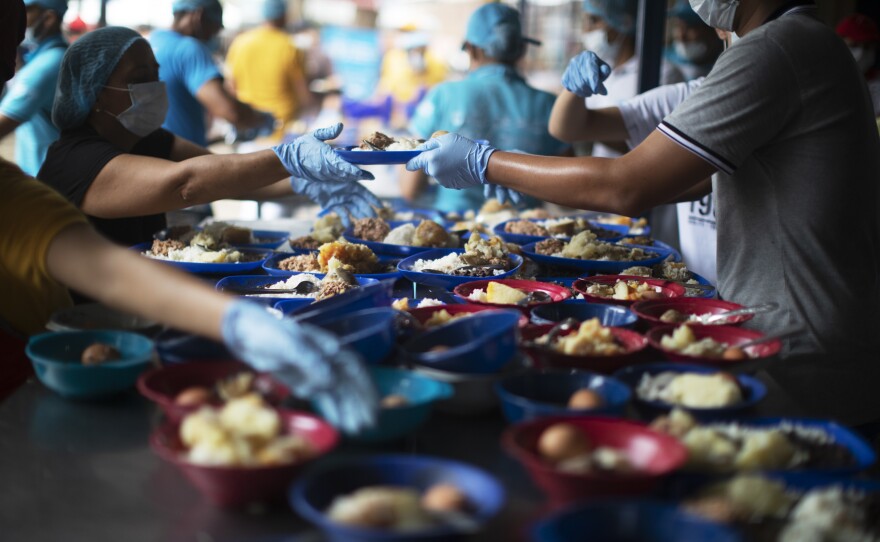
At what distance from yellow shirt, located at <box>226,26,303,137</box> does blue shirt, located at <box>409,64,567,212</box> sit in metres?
3.29

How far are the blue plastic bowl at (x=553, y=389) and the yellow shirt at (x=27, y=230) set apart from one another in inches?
41.8

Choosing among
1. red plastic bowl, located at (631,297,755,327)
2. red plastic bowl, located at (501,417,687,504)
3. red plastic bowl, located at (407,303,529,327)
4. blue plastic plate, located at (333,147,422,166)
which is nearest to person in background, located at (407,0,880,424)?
red plastic bowl, located at (631,297,755,327)

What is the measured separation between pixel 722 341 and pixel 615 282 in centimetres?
75

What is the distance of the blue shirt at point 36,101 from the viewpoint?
4.73 m

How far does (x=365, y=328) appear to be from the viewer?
190cm

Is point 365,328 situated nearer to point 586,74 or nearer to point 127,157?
point 127,157

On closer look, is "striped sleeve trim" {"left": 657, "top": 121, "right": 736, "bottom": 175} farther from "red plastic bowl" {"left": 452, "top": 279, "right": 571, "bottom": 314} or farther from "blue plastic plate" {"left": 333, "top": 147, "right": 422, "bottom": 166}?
"blue plastic plate" {"left": 333, "top": 147, "right": 422, "bottom": 166}

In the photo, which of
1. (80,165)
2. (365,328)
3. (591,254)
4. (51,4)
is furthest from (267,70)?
(365,328)

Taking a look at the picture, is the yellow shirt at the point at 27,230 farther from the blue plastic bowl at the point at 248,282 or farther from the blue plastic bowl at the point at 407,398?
the blue plastic bowl at the point at 407,398

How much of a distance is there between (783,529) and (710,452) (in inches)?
7.9

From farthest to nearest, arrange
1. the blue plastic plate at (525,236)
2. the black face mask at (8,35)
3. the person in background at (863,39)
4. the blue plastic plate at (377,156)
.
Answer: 1. the person in background at (863,39)
2. the blue plastic plate at (525,236)
3. the blue plastic plate at (377,156)
4. the black face mask at (8,35)

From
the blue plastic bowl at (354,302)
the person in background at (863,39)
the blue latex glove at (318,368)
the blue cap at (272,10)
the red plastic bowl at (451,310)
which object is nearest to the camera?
the blue latex glove at (318,368)

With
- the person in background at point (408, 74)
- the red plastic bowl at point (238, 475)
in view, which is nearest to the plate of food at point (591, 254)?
the red plastic bowl at point (238, 475)

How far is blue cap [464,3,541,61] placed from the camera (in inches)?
198
